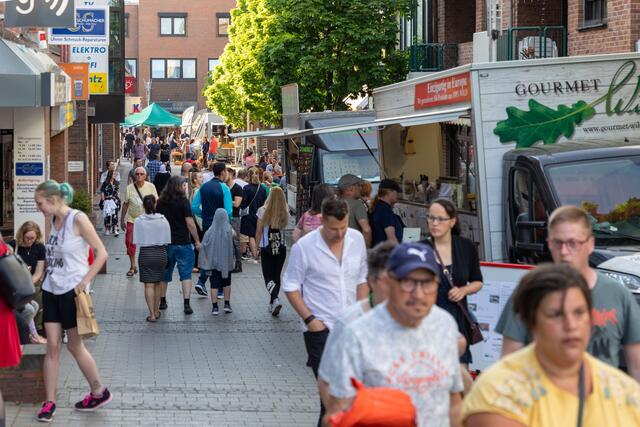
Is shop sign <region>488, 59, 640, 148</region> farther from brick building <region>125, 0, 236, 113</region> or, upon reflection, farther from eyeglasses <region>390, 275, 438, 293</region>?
brick building <region>125, 0, 236, 113</region>

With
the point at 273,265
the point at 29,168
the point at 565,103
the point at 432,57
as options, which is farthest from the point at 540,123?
the point at 432,57

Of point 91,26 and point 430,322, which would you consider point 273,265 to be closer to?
point 91,26

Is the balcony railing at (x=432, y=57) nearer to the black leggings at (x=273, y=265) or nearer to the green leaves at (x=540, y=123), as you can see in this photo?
the black leggings at (x=273, y=265)

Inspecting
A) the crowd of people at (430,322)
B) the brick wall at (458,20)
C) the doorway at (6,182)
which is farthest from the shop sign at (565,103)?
the brick wall at (458,20)

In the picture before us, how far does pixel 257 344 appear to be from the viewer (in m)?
13.0

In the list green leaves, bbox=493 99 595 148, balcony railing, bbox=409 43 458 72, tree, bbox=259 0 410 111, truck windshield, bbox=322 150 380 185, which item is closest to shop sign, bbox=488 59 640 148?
green leaves, bbox=493 99 595 148

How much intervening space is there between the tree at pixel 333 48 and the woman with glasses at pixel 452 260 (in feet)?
69.4

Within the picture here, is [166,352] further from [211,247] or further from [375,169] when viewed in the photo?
[375,169]

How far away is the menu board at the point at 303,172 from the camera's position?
22.7 meters

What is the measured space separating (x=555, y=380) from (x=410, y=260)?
3.24 feet

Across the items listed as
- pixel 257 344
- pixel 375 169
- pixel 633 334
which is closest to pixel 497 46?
pixel 375 169

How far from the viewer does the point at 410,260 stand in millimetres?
4781

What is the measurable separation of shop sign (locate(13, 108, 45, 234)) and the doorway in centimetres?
188

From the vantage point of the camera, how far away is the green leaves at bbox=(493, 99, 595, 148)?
11586 millimetres
